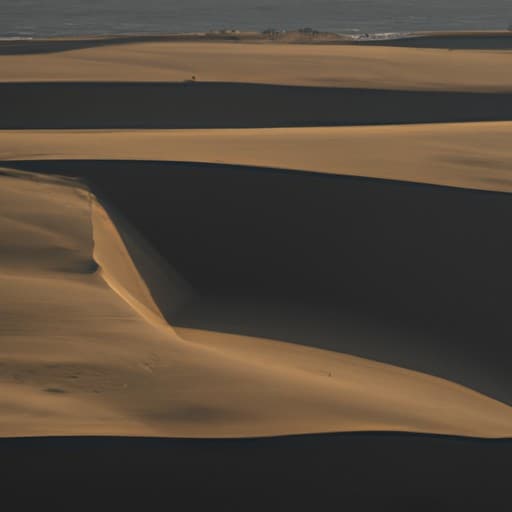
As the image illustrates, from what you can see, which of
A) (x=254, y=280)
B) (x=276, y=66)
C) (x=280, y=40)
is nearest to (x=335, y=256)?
(x=254, y=280)

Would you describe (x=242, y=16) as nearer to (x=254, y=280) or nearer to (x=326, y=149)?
(x=326, y=149)

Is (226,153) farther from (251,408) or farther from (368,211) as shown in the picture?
(251,408)

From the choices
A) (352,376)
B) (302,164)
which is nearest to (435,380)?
(352,376)

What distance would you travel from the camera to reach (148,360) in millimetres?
6137

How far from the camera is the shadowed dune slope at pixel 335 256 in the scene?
858 cm

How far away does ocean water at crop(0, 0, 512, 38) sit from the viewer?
44688 millimetres

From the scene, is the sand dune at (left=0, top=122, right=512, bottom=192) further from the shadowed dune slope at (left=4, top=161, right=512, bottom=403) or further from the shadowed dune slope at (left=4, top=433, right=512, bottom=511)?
the shadowed dune slope at (left=4, top=433, right=512, bottom=511)

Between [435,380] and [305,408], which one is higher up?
[435,380]

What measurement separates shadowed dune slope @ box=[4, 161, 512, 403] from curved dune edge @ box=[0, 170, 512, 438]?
1.94ft

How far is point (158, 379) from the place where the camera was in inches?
232

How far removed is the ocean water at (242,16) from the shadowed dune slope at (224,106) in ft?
74.7

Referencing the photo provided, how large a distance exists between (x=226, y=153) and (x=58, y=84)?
608 centimetres

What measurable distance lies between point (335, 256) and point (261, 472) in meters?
4.54

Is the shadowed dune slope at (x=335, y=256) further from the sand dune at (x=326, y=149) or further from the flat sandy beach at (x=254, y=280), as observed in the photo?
the sand dune at (x=326, y=149)
